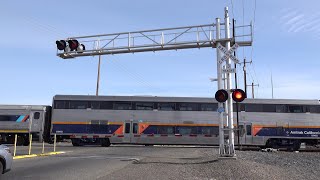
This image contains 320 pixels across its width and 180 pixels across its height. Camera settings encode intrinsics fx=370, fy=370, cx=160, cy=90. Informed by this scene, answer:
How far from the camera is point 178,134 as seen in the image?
3303cm

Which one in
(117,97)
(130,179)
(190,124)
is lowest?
(130,179)

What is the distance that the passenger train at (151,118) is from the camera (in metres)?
32.3

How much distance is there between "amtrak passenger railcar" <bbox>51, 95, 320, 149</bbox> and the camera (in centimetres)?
3228

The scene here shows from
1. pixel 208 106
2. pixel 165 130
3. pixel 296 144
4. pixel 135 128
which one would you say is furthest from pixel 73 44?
pixel 296 144

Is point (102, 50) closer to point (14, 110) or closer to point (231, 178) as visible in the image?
point (231, 178)

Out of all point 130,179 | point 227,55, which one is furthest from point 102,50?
point 130,179

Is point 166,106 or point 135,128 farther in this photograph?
point 166,106

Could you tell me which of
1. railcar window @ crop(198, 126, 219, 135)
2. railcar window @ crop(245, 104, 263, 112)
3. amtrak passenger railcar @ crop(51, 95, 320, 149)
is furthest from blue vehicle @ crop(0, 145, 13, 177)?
railcar window @ crop(245, 104, 263, 112)

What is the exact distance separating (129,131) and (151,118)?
7.46ft

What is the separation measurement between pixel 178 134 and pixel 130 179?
2228 cm

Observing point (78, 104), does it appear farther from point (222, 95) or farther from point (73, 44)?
point (222, 95)

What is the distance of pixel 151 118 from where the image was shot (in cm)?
3316

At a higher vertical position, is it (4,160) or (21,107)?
(21,107)

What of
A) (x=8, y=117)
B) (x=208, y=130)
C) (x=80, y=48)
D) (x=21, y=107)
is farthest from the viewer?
(x=21, y=107)
